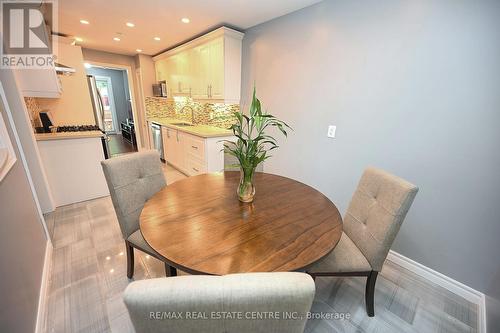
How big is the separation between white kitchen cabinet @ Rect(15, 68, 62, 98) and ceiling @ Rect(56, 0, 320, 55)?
792 mm

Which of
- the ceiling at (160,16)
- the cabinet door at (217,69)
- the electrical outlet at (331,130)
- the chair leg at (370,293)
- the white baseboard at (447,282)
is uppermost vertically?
the ceiling at (160,16)

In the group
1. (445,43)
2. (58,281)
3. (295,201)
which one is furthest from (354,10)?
(58,281)

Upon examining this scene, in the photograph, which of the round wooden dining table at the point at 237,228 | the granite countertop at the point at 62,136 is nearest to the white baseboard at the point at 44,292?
the round wooden dining table at the point at 237,228

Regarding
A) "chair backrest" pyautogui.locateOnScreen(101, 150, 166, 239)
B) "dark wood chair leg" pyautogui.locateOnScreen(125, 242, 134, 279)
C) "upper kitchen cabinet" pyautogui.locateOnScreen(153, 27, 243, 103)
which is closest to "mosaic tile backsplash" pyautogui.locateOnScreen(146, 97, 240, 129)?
"upper kitchen cabinet" pyautogui.locateOnScreen(153, 27, 243, 103)

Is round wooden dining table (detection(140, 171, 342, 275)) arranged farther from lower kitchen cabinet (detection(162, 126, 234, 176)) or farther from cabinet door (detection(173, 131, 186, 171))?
cabinet door (detection(173, 131, 186, 171))

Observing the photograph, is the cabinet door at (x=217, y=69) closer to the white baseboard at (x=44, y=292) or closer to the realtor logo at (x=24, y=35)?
the realtor logo at (x=24, y=35)

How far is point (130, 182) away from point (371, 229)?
165 cm

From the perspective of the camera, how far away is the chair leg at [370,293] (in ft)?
4.26

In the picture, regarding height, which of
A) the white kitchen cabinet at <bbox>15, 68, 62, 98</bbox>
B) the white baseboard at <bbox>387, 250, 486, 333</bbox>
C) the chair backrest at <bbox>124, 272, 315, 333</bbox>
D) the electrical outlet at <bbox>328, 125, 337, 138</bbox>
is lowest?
the white baseboard at <bbox>387, 250, 486, 333</bbox>

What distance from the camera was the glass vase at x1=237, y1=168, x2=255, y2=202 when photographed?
1302mm

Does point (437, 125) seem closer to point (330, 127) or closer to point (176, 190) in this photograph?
point (330, 127)

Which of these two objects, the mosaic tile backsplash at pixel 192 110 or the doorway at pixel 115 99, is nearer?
the mosaic tile backsplash at pixel 192 110

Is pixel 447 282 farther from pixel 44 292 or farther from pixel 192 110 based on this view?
pixel 192 110

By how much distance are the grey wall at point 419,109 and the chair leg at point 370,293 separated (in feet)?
2.53
